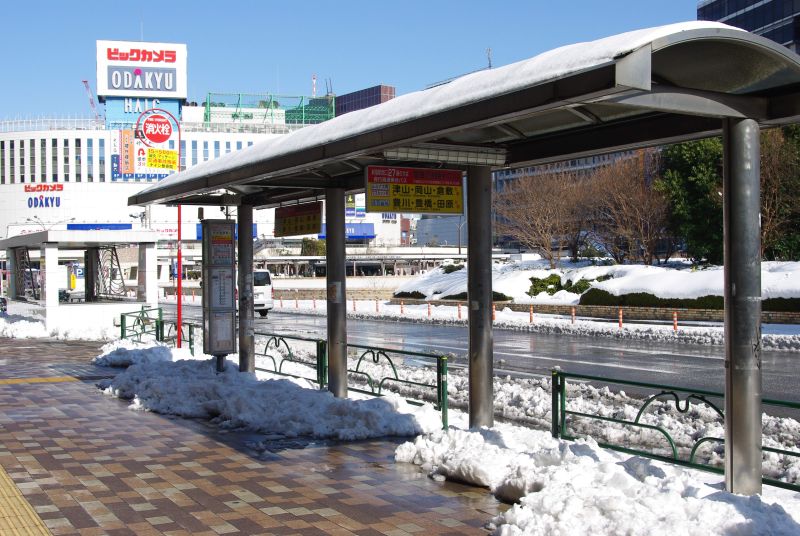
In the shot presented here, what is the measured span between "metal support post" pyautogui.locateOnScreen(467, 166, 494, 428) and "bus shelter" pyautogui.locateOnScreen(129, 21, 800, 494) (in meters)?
0.01

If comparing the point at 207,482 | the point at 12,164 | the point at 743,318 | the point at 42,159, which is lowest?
the point at 207,482

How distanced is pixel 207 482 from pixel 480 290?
3510 mm

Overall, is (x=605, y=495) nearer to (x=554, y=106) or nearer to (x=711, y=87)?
(x=554, y=106)

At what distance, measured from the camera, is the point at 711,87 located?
21.7ft

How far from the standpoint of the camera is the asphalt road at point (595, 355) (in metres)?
17.0

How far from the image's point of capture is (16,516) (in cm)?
653

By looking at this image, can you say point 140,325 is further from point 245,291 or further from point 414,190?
point 414,190

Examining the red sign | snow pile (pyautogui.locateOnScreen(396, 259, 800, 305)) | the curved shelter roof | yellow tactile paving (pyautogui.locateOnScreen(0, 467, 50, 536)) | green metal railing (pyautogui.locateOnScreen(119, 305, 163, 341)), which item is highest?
the red sign

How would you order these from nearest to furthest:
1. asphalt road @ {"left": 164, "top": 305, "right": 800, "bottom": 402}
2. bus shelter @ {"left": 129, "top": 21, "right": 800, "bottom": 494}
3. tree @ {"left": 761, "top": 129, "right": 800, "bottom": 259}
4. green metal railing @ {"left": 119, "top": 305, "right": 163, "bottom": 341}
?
bus shelter @ {"left": 129, "top": 21, "right": 800, "bottom": 494} < asphalt road @ {"left": 164, "top": 305, "right": 800, "bottom": 402} < green metal railing @ {"left": 119, "top": 305, "right": 163, "bottom": 341} < tree @ {"left": 761, "top": 129, "right": 800, "bottom": 259}

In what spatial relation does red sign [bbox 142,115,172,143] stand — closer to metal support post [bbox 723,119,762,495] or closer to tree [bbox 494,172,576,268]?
metal support post [bbox 723,119,762,495]

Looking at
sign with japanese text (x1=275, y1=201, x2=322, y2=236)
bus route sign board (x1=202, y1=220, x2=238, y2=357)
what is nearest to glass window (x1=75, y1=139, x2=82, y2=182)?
bus route sign board (x1=202, y1=220, x2=238, y2=357)

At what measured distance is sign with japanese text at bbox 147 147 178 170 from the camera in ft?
72.7

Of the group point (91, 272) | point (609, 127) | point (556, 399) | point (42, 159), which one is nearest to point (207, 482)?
point (556, 399)

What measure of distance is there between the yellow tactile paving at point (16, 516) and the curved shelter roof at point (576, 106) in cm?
393
